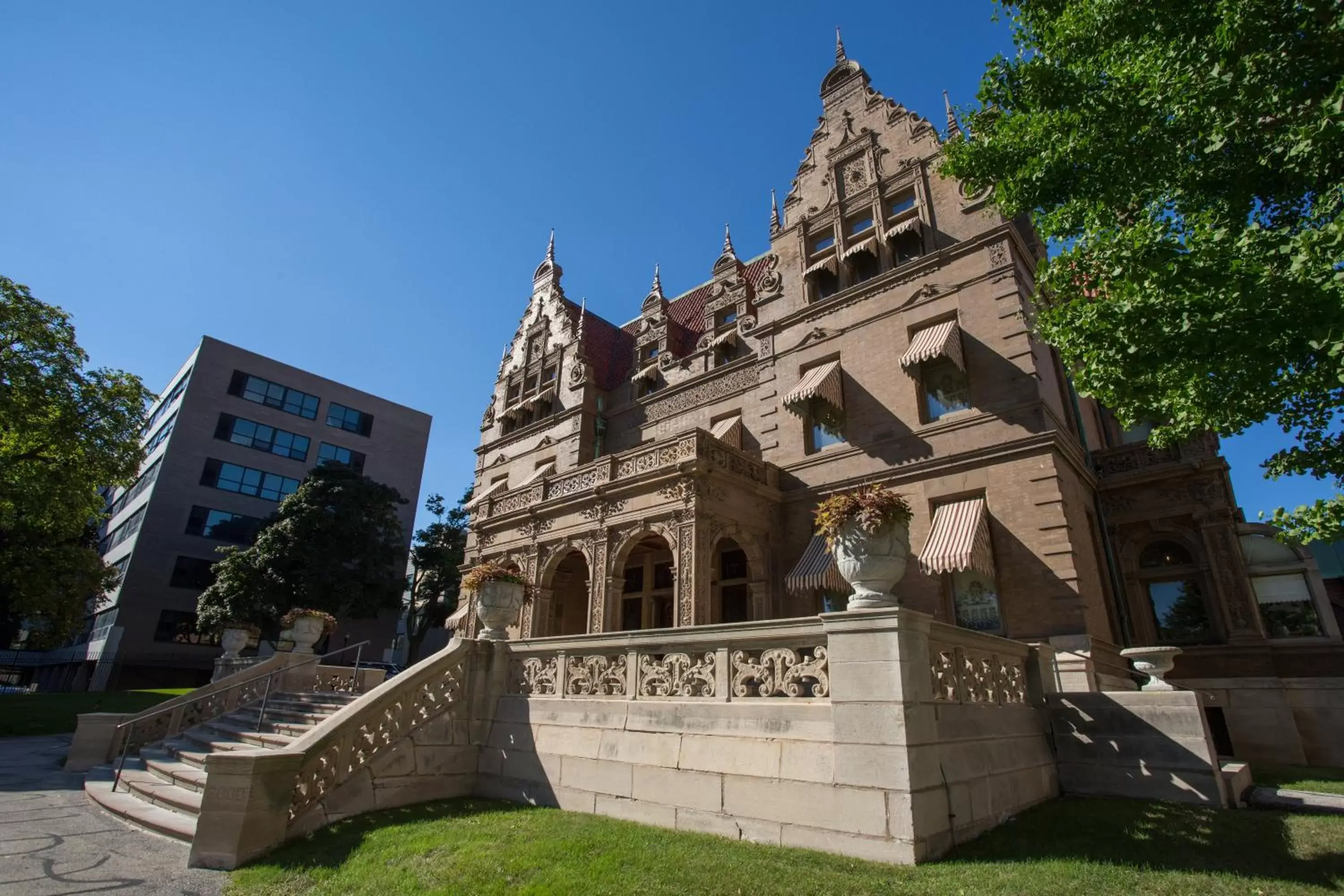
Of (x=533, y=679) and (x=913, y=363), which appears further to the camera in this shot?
(x=913, y=363)

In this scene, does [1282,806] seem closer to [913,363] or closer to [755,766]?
[755,766]

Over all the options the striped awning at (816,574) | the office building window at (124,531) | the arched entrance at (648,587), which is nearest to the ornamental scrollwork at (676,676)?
the striped awning at (816,574)

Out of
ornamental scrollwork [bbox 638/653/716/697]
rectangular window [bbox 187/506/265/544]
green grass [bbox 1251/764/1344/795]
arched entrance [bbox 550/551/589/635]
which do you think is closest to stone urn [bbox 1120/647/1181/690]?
green grass [bbox 1251/764/1344/795]

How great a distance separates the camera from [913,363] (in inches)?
703

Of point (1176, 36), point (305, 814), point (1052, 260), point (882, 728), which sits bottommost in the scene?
point (305, 814)

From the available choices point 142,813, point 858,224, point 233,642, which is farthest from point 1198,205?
point 233,642

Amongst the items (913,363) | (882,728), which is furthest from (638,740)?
(913,363)

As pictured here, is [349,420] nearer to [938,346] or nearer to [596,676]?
[938,346]

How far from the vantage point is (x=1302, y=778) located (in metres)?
12.1

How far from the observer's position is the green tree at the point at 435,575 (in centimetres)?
4309

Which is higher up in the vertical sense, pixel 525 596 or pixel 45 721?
pixel 525 596

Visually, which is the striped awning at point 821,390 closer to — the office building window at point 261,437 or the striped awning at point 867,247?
the striped awning at point 867,247

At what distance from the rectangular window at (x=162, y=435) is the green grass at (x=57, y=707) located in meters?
21.5

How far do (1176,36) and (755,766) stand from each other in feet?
40.9
